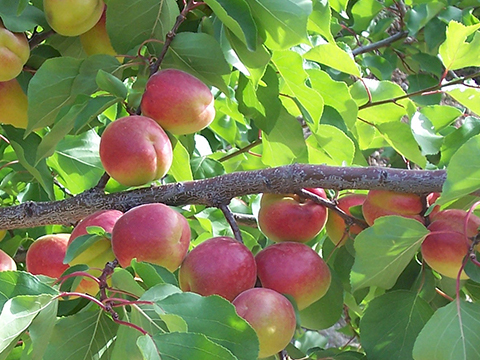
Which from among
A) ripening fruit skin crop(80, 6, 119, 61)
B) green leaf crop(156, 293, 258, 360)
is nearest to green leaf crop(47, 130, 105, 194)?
ripening fruit skin crop(80, 6, 119, 61)

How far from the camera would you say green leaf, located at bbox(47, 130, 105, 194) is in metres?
0.94

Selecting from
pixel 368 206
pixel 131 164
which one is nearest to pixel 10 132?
pixel 131 164

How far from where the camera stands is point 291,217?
0.71 m

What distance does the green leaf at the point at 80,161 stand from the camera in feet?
3.10

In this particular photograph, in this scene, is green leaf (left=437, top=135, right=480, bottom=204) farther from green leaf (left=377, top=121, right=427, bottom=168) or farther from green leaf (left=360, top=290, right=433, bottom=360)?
green leaf (left=377, top=121, right=427, bottom=168)

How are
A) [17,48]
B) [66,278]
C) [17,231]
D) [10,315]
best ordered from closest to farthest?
[10,315]
[66,278]
[17,48]
[17,231]

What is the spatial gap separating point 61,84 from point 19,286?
0.96ft

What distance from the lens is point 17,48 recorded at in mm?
695

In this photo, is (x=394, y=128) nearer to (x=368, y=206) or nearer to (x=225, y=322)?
(x=368, y=206)

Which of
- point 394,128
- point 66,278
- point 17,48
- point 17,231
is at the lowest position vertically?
point 17,231

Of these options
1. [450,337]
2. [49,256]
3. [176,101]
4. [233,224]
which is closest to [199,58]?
[176,101]

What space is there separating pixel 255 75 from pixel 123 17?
17 cm

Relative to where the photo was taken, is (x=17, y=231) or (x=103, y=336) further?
(x=17, y=231)

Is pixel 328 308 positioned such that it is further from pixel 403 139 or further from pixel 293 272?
A: pixel 403 139
